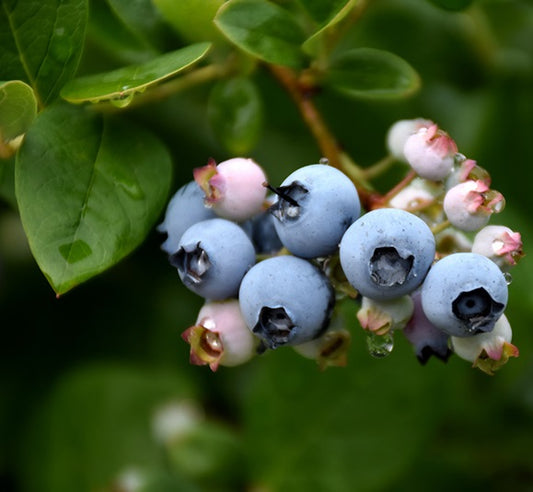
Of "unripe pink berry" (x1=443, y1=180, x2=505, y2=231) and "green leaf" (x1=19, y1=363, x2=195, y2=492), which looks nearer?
"unripe pink berry" (x1=443, y1=180, x2=505, y2=231)

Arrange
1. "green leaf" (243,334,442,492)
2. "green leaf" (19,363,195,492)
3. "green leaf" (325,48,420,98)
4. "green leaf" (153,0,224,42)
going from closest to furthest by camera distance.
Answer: "green leaf" (153,0,224,42)
"green leaf" (325,48,420,98)
"green leaf" (243,334,442,492)
"green leaf" (19,363,195,492)

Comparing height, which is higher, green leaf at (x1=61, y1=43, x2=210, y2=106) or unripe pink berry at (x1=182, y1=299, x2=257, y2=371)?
green leaf at (x1=61, y1=43, x2=210, y2=106)

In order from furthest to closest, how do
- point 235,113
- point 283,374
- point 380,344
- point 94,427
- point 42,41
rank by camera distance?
point 94,427 < point 283,374 < point 235,113 < point 42,41 < point 380,344

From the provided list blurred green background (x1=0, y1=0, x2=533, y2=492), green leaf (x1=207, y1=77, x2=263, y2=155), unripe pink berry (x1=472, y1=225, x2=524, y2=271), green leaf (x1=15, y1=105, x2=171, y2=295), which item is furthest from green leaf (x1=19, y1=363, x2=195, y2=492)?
unripe pink berry (x1=472, y1=225, x2=524, y2=271)

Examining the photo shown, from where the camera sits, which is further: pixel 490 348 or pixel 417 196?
pixel 417 196

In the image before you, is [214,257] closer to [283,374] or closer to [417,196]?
[417,196]

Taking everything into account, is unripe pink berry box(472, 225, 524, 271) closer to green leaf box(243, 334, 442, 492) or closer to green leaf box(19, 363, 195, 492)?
green leaf box(243, 334, 442, 492)

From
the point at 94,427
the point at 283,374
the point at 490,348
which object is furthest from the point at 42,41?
the point at 94,427

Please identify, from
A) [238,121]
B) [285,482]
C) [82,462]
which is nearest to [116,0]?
[238,121]
